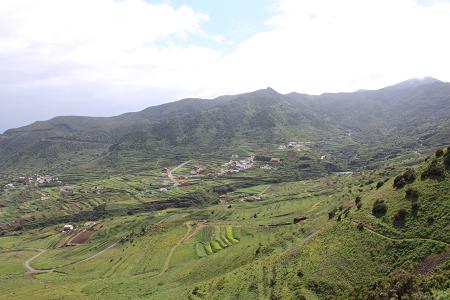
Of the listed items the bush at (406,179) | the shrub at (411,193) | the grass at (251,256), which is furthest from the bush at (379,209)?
the bush at (406,179)

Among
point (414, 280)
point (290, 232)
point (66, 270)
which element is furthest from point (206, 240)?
point (414, 280)

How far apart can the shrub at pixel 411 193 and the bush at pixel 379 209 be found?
172 inches

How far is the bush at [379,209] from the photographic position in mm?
70650

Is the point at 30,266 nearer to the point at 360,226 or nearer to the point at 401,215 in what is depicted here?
the point at 360,226

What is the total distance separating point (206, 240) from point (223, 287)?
57.0 metres

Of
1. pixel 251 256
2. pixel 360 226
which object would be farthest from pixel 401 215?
pixel 251 256

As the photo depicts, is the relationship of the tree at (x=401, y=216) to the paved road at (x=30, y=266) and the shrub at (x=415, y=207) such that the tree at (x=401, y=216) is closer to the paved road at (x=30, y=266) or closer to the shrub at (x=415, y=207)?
the shrub at (x=415, y=207)

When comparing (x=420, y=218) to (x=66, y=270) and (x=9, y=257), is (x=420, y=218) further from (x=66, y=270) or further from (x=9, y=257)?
(x=9, y=257)

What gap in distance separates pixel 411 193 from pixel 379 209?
630cm

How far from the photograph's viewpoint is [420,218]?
207ft

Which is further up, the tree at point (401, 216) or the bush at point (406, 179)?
the bush at point (406, 179)

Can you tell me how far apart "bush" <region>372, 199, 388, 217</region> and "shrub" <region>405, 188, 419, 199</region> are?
4.37m

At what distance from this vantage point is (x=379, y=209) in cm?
Result: 7125

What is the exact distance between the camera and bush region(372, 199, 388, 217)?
2781 inches
